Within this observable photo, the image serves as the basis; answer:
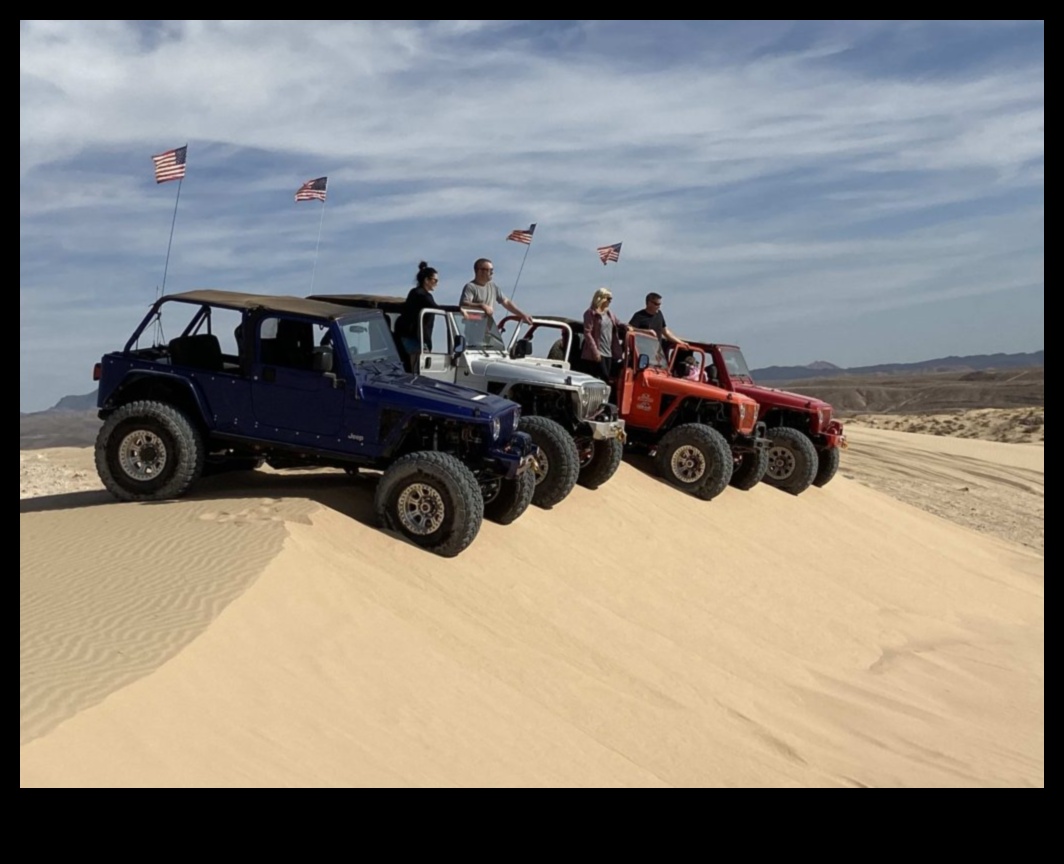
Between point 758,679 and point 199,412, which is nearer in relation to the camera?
point 758,679

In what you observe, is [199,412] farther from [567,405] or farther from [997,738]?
[997,738]

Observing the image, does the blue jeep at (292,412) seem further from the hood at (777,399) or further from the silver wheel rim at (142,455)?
the hood at (777,399)

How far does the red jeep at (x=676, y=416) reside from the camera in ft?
45.8

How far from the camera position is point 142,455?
9844 mm

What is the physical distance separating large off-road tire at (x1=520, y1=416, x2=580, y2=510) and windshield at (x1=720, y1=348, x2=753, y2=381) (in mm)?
5223

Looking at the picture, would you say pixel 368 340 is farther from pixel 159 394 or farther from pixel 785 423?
pixel 785 423

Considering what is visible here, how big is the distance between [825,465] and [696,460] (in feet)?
12.1

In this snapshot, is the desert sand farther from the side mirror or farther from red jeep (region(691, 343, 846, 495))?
red jeep (region(691, 343, 846, 495))

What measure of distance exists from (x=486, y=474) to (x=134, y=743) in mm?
5196

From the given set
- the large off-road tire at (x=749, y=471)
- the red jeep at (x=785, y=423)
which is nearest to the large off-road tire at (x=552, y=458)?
the large off-road tire at (x=749, y=471)

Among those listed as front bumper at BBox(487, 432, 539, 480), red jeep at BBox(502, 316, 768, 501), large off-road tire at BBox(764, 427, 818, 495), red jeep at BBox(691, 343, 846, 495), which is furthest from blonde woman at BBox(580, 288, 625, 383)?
front bumper at BBox(487, 432, 539, 480)

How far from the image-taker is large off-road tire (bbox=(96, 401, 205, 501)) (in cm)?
970

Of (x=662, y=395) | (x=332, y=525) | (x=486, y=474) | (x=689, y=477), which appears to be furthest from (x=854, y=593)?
(x=332, y=525)

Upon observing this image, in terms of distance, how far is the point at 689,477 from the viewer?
14.1 m
